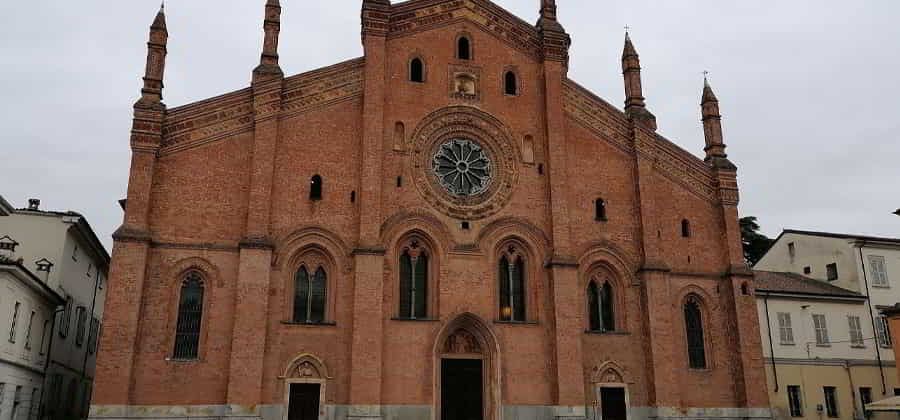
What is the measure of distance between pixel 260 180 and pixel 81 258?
11.6 meters

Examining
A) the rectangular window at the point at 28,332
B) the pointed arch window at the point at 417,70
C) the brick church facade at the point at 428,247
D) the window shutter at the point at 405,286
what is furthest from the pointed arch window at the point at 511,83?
the rectangular window at the point at 28,332

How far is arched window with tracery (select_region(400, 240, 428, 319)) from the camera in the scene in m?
24.2

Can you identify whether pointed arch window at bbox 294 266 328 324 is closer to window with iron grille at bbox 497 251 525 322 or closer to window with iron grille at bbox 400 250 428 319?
window with iron grille at bbox 400 250 428 319

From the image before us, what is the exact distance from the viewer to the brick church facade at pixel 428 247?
72.7 feet

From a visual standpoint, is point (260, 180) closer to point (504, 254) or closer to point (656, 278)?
point (504, 254)

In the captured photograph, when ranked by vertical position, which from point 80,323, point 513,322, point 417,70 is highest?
point 417,70

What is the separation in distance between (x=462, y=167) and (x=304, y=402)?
941 centimetres

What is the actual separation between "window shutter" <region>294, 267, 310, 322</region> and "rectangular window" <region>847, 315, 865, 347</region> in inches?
926

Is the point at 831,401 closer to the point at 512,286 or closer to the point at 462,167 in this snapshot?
the point at 512,286

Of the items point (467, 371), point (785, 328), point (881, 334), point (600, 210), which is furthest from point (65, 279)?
point (881, 334)

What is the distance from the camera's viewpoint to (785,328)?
1236 inches

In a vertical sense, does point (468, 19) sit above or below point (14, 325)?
above

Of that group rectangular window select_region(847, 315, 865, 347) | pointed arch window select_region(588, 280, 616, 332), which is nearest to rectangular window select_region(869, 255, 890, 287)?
rectangular window select_region(847, 315, 865, 347)

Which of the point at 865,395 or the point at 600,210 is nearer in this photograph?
the point at 600,210
